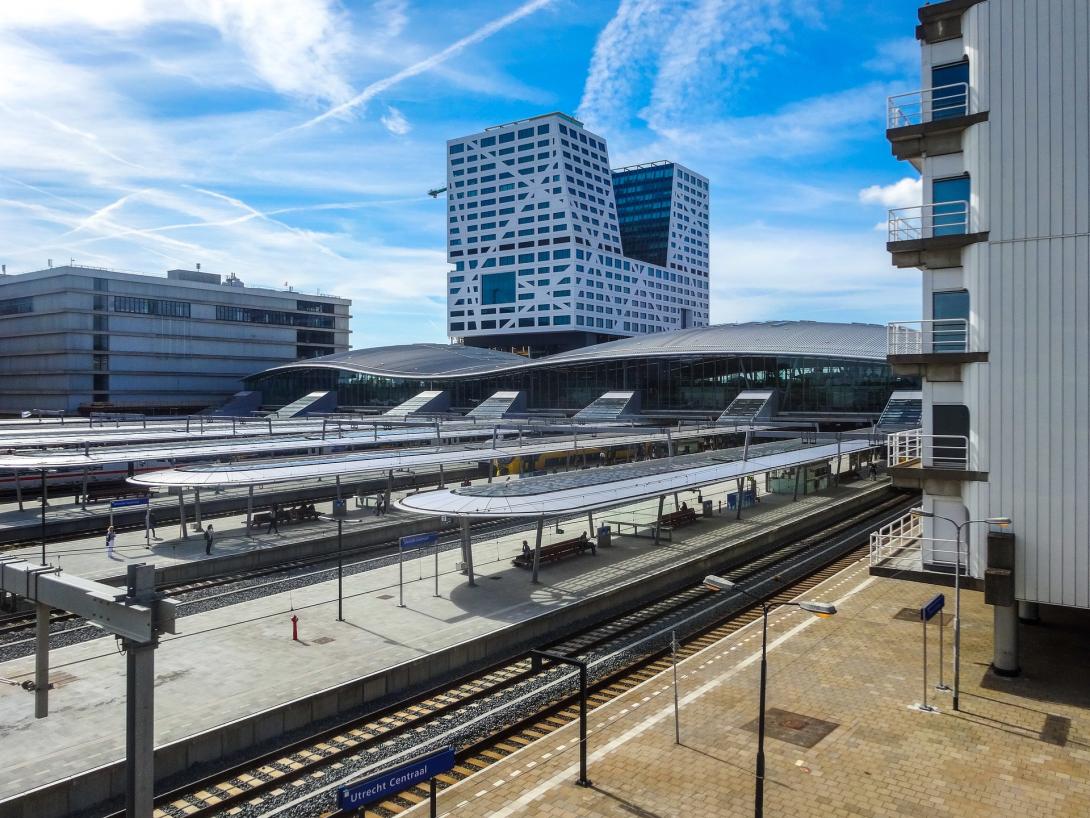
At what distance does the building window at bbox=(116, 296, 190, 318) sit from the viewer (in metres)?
101

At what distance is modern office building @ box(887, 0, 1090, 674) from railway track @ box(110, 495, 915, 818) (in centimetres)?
727

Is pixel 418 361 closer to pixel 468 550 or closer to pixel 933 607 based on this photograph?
pixel 468 550

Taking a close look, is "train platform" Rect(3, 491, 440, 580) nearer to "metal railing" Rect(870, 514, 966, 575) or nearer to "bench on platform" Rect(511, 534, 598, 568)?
"bench on platform" Rect(511, 534, 598, 568)

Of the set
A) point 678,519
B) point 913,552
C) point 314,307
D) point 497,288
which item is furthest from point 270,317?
point 913,552

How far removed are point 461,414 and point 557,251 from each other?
6352cm

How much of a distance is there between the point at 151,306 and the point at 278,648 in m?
97.0

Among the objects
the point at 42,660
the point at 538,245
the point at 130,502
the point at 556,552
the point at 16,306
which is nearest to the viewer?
the point at 42,660

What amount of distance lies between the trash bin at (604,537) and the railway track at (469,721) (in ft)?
20.1

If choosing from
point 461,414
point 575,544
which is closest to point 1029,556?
point 575,544

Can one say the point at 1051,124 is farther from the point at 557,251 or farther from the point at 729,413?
the point at 557,251

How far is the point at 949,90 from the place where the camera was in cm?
1706

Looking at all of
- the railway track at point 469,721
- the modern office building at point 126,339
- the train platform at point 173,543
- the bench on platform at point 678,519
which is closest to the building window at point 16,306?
the modern office building at point 126,339

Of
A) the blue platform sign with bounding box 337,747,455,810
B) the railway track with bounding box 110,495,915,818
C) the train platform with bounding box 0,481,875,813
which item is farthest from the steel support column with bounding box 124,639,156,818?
the train platform with bounding box 0,481,875,813

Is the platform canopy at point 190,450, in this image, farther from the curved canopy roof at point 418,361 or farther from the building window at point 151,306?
the building window at point 151,306
